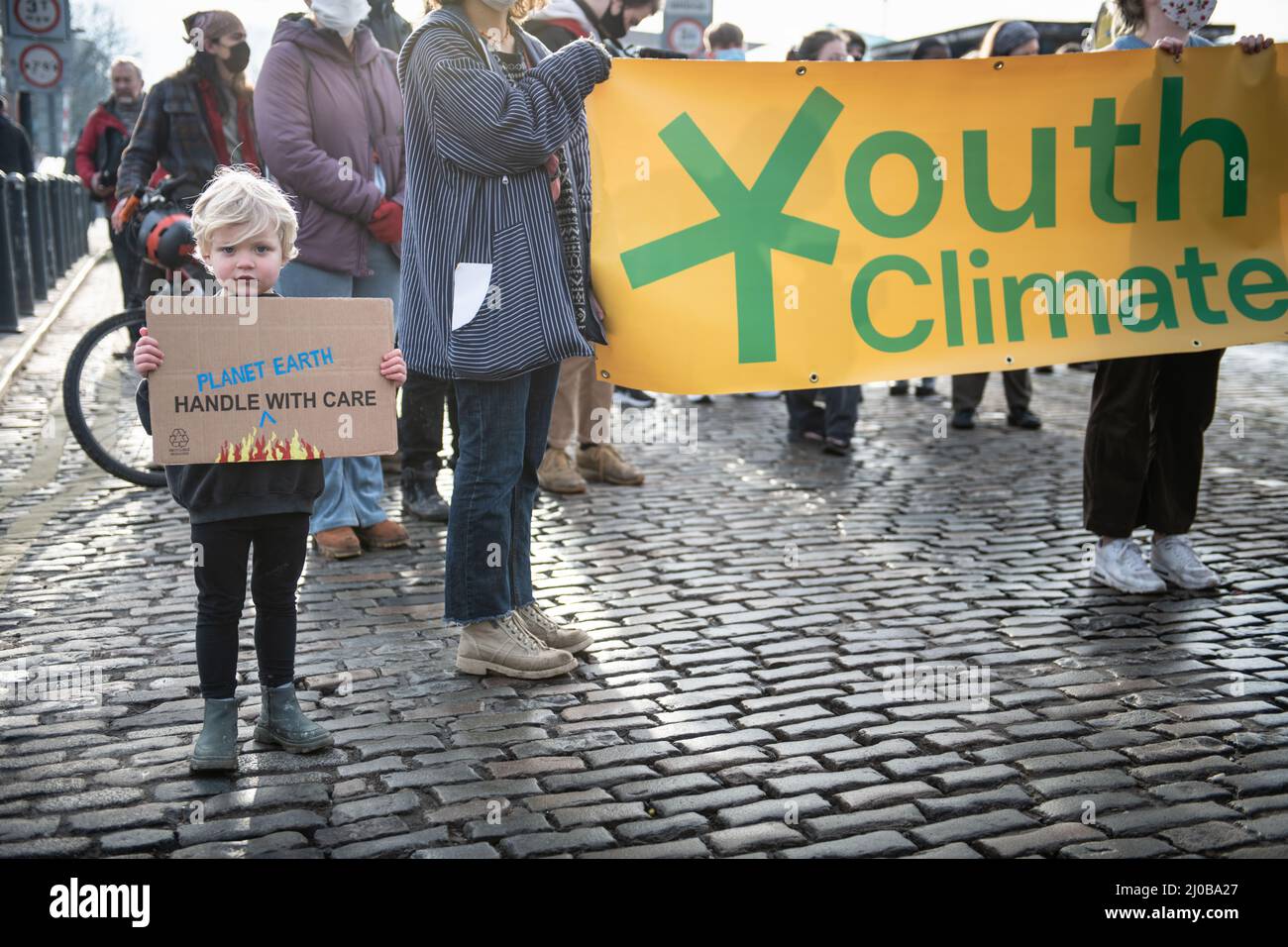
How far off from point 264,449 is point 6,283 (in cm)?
1079

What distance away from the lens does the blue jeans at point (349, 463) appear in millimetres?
6129

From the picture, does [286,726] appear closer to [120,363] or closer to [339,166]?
[339,166]

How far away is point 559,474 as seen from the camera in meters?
7.61

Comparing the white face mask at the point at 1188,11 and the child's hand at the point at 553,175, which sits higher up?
the white face mask at the point at 1188,11

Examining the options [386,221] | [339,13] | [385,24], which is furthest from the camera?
[385,24]

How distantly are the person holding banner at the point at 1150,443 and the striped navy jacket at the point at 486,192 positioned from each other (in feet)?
7.67

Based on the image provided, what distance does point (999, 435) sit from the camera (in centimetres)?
963

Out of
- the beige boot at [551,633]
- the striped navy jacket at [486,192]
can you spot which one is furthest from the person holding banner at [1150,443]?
the striped navy jacket at [486,192]

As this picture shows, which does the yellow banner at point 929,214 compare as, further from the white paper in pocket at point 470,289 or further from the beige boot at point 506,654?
the beige boot at point 506,654

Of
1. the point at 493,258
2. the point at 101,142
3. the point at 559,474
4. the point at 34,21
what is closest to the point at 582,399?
the point at 559,474

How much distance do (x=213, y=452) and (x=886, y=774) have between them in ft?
6.49
